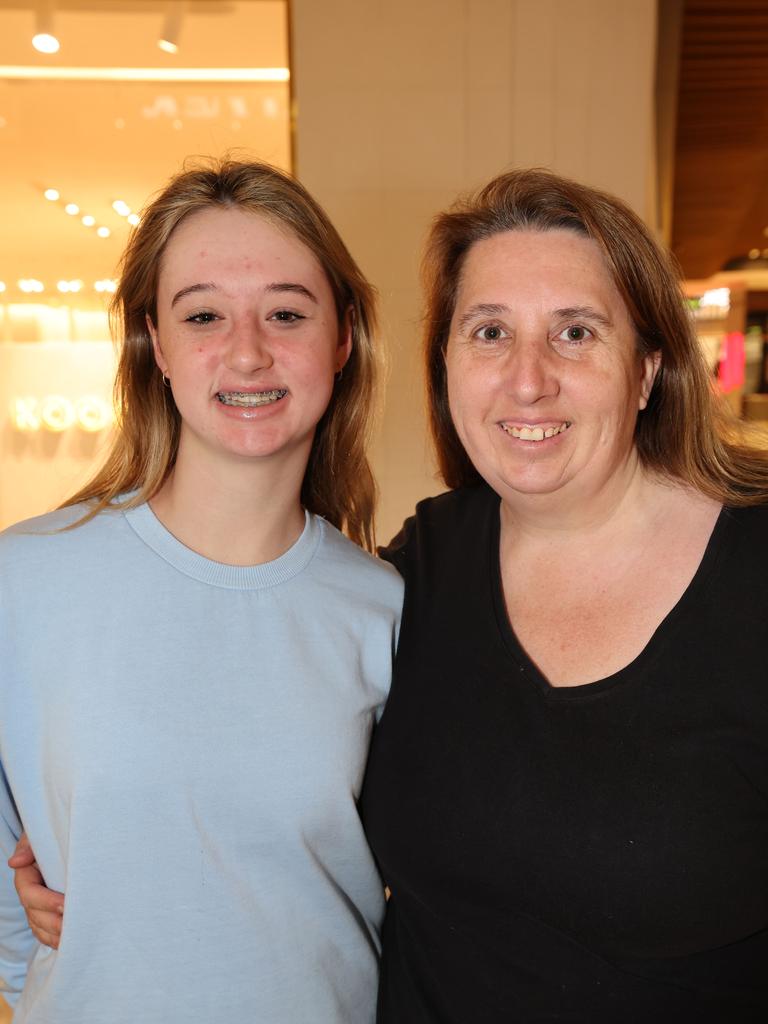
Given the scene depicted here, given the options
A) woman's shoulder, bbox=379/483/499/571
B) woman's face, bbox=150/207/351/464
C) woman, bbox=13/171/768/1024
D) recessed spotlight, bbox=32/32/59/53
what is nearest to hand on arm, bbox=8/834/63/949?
woman, bbox=13/171/768/1024

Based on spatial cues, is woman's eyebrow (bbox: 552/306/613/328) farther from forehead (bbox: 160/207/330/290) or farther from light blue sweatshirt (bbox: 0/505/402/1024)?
light blue sweatshirt (bbox: 0/505/402/1024)

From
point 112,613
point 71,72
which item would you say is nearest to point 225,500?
point 112,613

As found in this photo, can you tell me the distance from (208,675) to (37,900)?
0.44 m

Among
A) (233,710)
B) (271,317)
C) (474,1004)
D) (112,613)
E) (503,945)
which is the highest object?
(271,317)

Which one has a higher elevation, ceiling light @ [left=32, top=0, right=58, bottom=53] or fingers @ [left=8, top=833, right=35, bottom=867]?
ceiling light @ [left=32, top=0, right=58, bottom=53]

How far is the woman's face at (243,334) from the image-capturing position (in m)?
1.58

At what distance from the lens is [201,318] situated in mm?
1634

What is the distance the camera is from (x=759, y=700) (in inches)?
53.5

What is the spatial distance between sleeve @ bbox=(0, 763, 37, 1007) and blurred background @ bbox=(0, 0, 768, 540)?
168 centimetres

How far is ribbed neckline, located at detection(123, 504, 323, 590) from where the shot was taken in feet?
5.22

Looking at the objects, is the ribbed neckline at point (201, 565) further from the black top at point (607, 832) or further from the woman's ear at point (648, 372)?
the woman's ear at point (648, 372)

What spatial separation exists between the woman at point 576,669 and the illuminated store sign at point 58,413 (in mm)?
1681

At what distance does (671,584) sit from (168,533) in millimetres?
825

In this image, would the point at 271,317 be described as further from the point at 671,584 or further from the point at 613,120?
the point at 613,120
